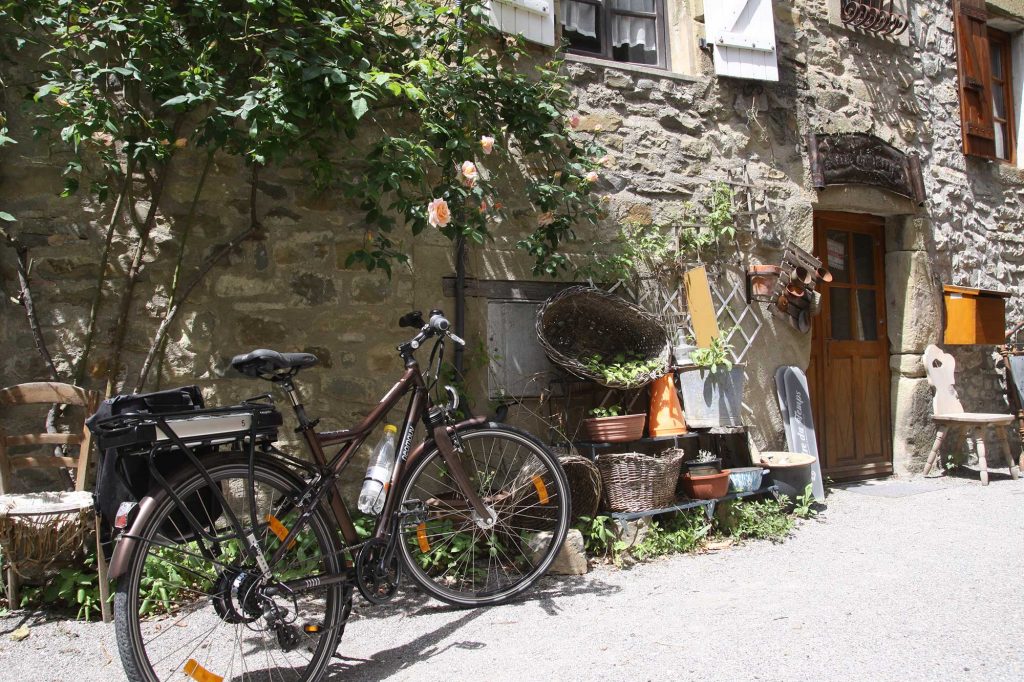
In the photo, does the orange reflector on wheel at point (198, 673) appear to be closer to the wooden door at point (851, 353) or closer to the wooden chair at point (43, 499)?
the wooden chair at point (43, 499)

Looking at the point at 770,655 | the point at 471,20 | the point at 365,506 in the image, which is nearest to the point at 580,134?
the point at 471,20

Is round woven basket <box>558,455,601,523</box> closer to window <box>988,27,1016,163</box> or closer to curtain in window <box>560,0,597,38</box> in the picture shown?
curtain in window <box>560,0,597,38</box>

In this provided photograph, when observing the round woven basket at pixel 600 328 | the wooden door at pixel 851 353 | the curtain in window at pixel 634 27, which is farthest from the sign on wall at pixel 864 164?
the round woven basket at pixel 600 328

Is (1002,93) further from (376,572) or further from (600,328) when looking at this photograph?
(376,572)

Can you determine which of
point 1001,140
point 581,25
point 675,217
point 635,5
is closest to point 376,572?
point 675,217

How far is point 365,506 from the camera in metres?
2.86

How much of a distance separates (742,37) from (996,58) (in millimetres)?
3437

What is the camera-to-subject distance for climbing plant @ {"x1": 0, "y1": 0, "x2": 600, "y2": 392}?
325 centimetres

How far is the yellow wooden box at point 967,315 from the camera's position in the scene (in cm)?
595

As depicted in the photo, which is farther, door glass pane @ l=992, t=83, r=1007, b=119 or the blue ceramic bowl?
door glass pane @ l=992, t=83, r=1007, b=119

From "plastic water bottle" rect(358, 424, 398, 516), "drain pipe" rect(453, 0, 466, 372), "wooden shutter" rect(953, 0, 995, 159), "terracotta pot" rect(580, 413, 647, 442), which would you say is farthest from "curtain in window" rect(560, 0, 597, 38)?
"wooden shutter" rect(953, 0, 995, 159)

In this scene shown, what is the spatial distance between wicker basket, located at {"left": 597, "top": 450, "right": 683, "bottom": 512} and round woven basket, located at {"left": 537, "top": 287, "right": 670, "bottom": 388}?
16.5 inches

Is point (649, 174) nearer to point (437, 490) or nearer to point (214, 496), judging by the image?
point (437, 490)

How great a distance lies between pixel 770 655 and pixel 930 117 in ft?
16.6
